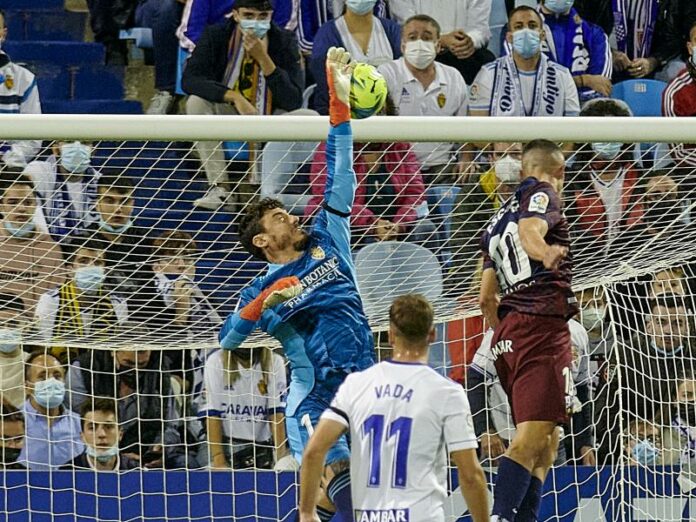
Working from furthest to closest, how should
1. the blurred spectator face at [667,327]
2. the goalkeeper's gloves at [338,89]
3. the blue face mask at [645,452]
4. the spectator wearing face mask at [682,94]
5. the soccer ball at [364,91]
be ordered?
the spectator wearing face mask at [682,94] < the blurred spectator face at [667,327] < the blue face mask at [645,452] < the soccer ball at [364,91] < the goalkeeper's gloves at [338,89]

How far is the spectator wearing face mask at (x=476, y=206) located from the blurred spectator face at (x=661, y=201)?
0.70 metres

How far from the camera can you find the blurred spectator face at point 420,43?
10.1 meters

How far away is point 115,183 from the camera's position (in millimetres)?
8125

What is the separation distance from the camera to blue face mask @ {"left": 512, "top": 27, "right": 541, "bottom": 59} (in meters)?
10.2

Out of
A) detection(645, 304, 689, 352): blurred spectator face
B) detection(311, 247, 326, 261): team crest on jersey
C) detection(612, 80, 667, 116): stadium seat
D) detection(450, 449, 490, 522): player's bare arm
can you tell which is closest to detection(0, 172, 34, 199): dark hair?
detection(311, 247, 326, 261): team crest on jersey

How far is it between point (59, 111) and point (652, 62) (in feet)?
14.2

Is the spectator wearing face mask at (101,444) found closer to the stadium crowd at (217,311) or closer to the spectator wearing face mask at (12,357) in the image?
the stadium crowd at (217,311)

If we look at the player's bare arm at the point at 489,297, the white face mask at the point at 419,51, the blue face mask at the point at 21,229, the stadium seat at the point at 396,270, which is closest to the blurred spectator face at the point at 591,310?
the stadium seat at the point at 396,270

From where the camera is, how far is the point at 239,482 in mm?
8141

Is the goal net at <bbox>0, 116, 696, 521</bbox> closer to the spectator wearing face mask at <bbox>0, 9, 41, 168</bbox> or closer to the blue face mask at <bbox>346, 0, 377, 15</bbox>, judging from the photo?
the spectator wearing face mask at <bbox>0, 9, 41, 168</bbox>

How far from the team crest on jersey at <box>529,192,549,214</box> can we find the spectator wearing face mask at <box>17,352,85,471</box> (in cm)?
313

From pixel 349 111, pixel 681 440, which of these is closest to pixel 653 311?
pixel 681 440

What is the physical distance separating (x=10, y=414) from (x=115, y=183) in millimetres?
1489

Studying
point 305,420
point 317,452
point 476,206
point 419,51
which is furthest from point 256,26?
point 317,452
